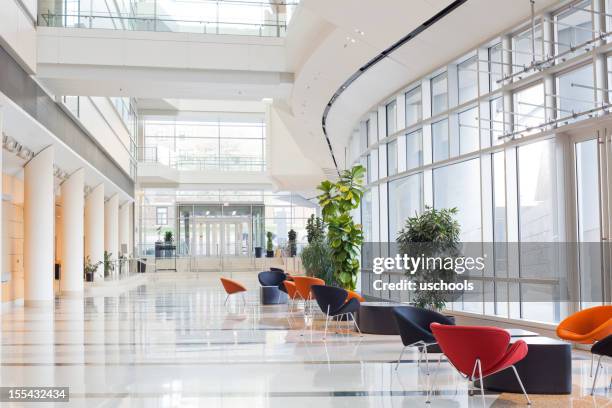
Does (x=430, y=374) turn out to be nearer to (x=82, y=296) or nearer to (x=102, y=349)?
(x=102, y=349)

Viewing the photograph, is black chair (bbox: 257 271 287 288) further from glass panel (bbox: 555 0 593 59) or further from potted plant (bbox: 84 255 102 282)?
glass panel (bbox: 555 0 593 59)

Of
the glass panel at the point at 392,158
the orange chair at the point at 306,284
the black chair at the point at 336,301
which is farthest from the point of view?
the glass panel at the point at 392,158

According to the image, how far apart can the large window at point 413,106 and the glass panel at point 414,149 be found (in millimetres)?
251

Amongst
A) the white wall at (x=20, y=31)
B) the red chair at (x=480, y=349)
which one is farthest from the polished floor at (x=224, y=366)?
the white wall at (x=20, y=31)

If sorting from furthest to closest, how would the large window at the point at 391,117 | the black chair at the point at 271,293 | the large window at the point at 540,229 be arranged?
the black chair at the point at 271,293 → the large window at the point at 391,117 → the large window at the point at 540,229

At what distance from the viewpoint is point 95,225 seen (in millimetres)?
22734

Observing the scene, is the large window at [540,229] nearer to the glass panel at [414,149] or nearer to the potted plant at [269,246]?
the glass panel at [414,149]

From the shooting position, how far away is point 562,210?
8469 millimetres

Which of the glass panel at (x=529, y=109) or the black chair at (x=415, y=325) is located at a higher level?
the glass panel at (x=529, y=109)

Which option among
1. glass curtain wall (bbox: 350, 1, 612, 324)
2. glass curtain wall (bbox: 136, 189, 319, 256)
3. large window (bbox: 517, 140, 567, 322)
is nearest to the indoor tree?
glass curtain wall (bbox: 350, 1, 612, 324)

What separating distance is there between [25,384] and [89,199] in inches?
690

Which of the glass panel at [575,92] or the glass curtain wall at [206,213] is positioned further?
the glass curtain wall at [206,213]

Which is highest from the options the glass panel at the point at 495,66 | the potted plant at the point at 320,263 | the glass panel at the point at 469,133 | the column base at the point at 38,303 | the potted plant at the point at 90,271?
the glass panel at the point at 495,66

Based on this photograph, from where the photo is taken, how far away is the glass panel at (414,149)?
41.8ft
